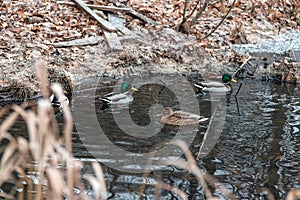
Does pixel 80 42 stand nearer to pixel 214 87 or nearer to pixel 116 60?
A: pixel 116 60

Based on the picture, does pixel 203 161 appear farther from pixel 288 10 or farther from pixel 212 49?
pixel 288 10

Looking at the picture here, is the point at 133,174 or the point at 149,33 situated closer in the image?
the point at 133,174

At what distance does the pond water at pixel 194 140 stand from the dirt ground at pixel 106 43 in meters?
0.91

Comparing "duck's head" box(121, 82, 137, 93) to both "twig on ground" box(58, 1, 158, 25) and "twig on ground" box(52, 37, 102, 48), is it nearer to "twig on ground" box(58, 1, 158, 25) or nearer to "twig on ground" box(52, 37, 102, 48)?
"twig on ground" box(52, 37, 102, 48)

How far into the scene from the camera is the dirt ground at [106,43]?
9.10m

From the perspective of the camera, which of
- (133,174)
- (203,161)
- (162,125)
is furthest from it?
(162,125)

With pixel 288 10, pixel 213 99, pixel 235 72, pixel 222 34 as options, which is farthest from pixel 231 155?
pixel 288 10

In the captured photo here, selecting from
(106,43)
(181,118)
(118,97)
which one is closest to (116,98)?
(118,97)

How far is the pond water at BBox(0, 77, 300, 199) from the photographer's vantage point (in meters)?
4.59

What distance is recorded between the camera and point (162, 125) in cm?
674

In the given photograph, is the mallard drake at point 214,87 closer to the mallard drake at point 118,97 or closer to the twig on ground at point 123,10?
the mallard drake at point 118,97

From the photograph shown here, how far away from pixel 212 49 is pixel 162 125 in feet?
15.9

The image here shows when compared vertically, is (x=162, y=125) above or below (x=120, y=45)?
below

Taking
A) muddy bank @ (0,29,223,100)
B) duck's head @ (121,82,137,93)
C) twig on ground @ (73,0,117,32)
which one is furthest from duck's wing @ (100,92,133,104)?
twig on ground @ (73,0,117,32)
